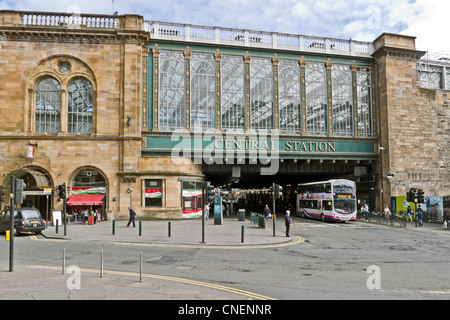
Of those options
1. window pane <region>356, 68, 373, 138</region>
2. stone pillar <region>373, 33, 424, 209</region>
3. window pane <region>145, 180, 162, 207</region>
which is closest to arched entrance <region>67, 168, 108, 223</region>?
window pane <region>145, 180, 162, 207</region>

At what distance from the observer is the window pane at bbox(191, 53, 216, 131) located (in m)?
34.1

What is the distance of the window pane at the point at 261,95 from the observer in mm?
35281

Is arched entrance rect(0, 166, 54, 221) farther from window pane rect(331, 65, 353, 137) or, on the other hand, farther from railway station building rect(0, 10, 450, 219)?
window pane rect(331, 65, 353, 137)

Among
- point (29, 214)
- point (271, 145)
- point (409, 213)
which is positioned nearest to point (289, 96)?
point (271, 145)

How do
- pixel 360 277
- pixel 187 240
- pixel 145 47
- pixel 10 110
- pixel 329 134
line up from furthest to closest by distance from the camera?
pixel 329 134, pixel 145 47, pixel 10 110, pixel 187 240, pixel 360 277

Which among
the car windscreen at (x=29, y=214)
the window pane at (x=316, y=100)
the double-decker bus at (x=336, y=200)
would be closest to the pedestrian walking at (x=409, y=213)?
the double-decker bus at (x=336, y=200)

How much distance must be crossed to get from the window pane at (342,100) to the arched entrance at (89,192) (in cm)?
2328

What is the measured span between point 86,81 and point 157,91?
6.24 m

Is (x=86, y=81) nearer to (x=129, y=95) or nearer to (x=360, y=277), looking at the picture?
(x=129, y=95)

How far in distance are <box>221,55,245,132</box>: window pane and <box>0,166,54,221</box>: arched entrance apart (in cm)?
1639

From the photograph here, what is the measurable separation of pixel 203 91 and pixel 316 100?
11.7 metres

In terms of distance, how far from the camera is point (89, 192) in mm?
30750

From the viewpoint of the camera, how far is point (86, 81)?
32062 millimetres
